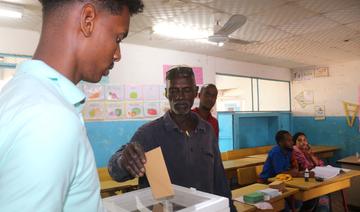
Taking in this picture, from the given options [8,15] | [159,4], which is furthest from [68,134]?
[8,15]

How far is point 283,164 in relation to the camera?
11.7 feet

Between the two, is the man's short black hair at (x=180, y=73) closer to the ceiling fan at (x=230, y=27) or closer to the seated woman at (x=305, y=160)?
the ceiling fan at (x=230, y=27)

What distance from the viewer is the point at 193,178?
1425 millimetres

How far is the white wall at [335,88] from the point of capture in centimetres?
624

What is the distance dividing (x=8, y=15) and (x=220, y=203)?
10.3ft

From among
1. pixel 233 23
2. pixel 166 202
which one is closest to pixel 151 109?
pixel 233 23

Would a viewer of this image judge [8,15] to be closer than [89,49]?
No

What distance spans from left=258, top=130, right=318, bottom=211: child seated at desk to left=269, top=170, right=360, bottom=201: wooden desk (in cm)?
20

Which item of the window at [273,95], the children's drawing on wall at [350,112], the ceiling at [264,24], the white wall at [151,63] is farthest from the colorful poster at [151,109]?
the children's drawing on wall at [350,112]

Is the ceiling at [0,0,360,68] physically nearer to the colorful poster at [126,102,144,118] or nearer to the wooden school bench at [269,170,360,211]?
the colorful poster at [126,102,144,118]

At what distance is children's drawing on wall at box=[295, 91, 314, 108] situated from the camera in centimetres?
696

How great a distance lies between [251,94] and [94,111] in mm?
3855

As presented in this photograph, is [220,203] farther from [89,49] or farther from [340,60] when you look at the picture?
[340,60]

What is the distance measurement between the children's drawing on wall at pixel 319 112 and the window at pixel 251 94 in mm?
719
